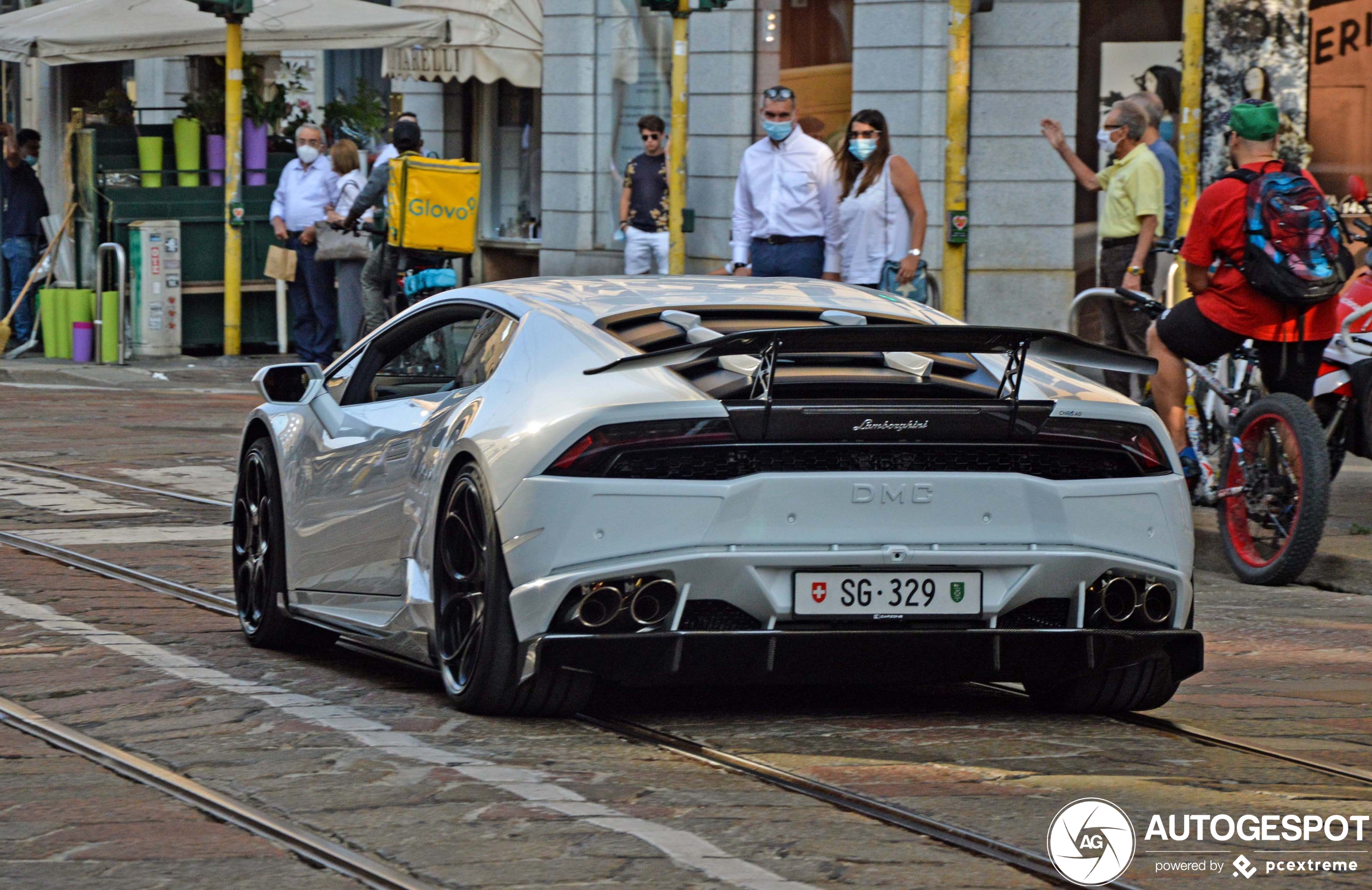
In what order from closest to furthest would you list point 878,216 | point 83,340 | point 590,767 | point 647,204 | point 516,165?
point 590,767, point 878,216, point 647,204, point 83,340, point 516,165

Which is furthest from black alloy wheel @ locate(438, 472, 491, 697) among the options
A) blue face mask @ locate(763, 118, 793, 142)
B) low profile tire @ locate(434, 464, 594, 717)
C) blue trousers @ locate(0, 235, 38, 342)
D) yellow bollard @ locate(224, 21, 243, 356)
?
blue trousers @ locate(0, 235, 38, 342)

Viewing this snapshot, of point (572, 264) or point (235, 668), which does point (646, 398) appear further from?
point (572, 264)

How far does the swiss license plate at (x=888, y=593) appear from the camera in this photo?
5.56 m

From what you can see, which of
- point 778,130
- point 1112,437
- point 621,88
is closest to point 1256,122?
point 1112,437

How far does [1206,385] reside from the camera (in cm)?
985

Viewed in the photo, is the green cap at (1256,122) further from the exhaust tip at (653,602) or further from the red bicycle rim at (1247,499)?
the exhaust tip at (653,602)

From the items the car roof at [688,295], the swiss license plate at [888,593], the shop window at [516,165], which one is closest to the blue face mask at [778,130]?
the car roof at [688,295]

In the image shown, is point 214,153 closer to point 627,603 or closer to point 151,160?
point 151,160

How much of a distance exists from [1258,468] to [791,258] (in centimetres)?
508

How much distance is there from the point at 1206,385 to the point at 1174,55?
10658 mm

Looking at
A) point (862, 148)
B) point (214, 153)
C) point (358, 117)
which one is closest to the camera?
point (862, 148)

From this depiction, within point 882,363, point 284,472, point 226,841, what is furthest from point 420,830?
point 284,472

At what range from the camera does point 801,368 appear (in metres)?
5.80

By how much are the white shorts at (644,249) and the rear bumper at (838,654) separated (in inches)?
583
